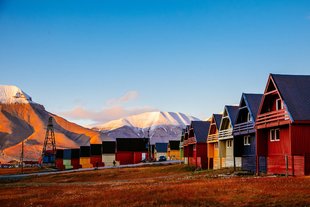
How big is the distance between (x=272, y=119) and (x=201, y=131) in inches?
1182

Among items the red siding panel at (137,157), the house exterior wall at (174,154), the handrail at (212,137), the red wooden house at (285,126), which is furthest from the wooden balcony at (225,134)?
the house exterior wall at (174,154)

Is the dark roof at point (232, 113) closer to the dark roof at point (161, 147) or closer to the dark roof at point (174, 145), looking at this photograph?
the dark roof at point (174, 145)

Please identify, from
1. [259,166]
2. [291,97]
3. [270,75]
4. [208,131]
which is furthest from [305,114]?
[208,131]

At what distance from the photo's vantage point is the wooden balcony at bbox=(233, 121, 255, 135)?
42412mm

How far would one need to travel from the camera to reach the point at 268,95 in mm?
37750

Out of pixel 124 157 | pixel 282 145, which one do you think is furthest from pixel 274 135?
pixel 124 157

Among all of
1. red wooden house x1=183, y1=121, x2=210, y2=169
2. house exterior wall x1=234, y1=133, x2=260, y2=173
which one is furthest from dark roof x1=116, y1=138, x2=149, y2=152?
house exterior wall x1=234, y1=133, x2=260, y2=173

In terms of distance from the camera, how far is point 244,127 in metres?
44.2

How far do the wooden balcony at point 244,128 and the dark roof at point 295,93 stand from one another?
7.49 m

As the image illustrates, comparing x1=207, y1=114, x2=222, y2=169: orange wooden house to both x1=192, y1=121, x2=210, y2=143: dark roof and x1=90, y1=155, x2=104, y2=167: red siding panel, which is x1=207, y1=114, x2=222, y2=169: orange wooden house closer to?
x1=192, y1=121, x2=210, y2=143: dark roof

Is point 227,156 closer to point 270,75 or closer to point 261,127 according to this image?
point 261,127

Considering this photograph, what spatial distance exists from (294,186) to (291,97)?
12.0 meters

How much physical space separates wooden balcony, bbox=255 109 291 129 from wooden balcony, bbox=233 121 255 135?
3314 mm

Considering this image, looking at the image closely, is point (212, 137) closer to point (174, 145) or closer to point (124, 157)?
point (124, 157)
